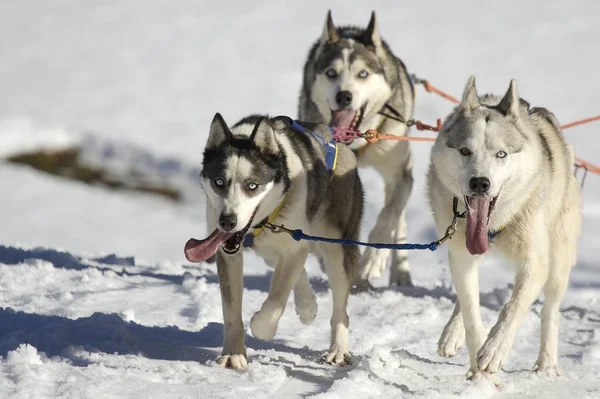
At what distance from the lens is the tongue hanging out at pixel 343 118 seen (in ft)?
21.1

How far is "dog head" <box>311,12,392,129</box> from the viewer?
642 centimetres

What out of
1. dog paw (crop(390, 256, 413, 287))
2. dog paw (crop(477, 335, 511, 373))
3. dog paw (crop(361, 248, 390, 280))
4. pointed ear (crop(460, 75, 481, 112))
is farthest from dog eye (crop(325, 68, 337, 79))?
dog paw (crop(477, 335, 511, 373))

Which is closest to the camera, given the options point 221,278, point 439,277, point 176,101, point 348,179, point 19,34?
point 221,278

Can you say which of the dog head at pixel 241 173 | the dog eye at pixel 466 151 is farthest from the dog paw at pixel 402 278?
the dog eye at pixel 466 151

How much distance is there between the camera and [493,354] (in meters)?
3.97

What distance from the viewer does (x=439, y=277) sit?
729 centimetres

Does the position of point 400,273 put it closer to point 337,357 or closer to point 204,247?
point 337,357

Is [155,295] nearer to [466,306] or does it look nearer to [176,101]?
[466,306]

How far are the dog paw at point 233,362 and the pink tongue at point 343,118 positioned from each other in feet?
7.85

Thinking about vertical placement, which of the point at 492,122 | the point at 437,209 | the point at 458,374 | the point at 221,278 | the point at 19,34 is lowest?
the point at 458,374

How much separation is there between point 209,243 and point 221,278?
0.38m

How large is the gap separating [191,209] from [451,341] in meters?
6.49

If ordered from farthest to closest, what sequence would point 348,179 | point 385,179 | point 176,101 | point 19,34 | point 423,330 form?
point 19,34, point 176,101, point 385,179, point 423,330, point 348,179

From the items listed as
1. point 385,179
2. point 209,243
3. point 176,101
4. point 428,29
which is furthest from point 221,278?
point 428,29
